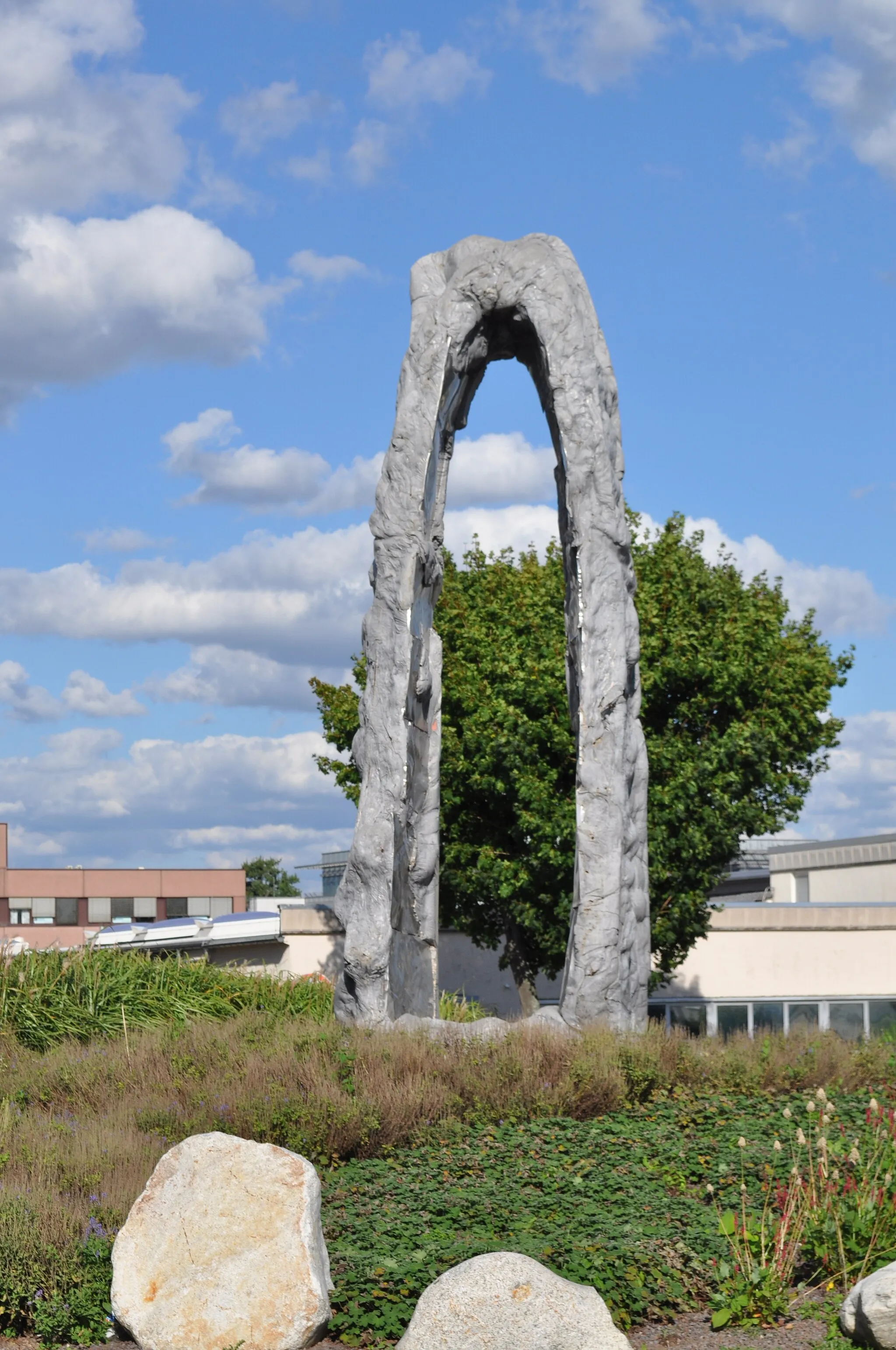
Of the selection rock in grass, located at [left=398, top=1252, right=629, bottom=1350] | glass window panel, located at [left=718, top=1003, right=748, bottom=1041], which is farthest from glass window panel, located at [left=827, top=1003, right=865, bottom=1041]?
rock in grass, located at [left=398, top=1252, right=629, bottom=1350]

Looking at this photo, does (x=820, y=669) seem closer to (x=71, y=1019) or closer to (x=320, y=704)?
(x=320, y=704)

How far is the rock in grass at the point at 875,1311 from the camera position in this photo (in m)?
5.46

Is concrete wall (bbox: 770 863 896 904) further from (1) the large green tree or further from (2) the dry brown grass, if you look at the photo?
(2) the dry brown grass

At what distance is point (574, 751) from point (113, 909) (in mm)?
33813

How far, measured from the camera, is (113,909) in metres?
48.5

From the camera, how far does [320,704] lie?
83.1ft

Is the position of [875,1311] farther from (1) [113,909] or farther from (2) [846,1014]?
(1) [113,909]

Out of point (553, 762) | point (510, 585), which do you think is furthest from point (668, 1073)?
point (510, 585)

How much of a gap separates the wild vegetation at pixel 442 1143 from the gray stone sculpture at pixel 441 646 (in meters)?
0.88

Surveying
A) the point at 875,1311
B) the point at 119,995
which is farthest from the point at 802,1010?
the point at 875,1311

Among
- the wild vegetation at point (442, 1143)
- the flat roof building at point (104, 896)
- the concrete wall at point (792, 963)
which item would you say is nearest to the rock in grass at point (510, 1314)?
the wild vegetation at point (442, 1143)

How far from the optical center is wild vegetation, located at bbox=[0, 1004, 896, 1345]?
6293 mm

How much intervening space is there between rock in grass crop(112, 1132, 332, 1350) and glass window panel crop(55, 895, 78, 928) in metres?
43.3

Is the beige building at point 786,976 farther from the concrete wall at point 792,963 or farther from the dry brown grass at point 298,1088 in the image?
the dry brown grass at point 298,1088
